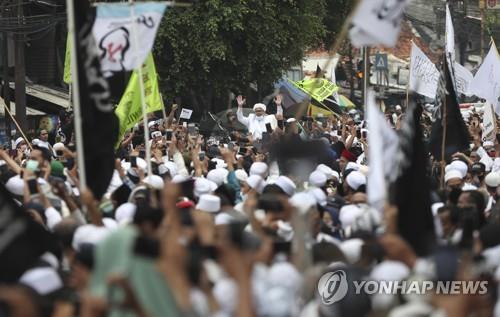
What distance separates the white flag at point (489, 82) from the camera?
18234 millimetres

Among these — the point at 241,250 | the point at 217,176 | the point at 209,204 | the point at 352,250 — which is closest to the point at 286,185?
the point at 209,204

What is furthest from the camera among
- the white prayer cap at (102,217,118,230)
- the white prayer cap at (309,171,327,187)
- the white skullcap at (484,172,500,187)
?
the white skullcap at (484,172,500,187)

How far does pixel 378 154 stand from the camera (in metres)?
7.63

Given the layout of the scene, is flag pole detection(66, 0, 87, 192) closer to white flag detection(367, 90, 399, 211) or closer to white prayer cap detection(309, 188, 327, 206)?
white prayer cap detection(309, 188, 327, 206)

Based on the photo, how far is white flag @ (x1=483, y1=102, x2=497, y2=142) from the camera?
62.2 feet

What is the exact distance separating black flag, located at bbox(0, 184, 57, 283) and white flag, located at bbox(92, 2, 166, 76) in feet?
11.7

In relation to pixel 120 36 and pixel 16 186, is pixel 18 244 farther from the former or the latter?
pixel 120 36

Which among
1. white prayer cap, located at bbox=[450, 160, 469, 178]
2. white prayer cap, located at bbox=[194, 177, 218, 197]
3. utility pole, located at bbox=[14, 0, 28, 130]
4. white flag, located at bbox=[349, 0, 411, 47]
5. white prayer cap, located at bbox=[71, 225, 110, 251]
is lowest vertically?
utility pole, located at bbox=[14, 0, 28, 130]

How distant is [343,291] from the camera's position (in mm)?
6926

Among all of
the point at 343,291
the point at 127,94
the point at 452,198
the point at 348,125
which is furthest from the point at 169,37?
the point at 343,291

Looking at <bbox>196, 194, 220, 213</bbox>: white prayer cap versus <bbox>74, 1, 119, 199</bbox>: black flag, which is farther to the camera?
<bbox>74, 1, 119, 199</bbox>: black flag

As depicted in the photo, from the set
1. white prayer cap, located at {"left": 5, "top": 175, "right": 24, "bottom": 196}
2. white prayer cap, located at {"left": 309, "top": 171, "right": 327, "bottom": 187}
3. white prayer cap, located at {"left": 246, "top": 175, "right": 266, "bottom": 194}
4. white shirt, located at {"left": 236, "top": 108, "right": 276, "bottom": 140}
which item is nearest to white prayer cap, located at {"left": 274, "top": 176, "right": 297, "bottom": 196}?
white prayer cap, located at {"left": 246, "top": 175, "right": 266, "bottom": 194}

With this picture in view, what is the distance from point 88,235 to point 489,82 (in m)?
11.9

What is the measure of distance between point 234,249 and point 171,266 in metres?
0.28
